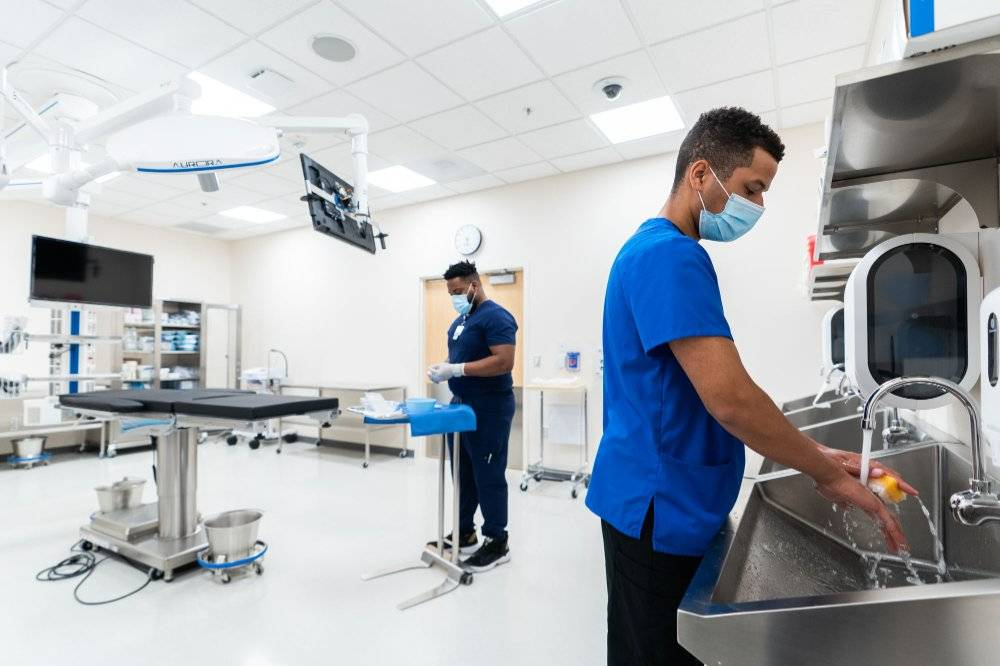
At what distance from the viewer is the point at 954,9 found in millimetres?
778

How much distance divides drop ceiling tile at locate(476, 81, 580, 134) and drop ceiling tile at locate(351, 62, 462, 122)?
292 millimetres

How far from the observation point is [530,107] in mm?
3799

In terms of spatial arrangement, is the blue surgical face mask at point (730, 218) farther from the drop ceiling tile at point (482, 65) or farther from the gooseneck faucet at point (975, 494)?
the drop ceiling tile at point (482, 65)

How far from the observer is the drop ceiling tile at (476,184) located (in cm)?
526

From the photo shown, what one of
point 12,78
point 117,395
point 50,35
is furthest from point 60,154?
point 117,395

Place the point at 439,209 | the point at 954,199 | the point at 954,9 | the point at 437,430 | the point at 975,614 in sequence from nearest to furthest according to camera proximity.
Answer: the point at 975,614 < the point at 954,9 < the point at 954,199 < the point at 437,430 < the point at 439,209

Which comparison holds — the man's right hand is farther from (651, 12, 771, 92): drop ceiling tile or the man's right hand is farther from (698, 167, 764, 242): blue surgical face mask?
(651, 12, 771, 92): drop ceiling tile

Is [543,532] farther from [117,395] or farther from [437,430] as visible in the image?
[117,395]

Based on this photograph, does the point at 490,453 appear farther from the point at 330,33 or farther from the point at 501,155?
the point at 501,155

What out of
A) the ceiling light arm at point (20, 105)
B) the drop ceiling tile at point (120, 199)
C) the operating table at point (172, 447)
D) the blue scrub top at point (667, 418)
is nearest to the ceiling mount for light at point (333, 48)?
the ceiling light arm at point (20, 105)

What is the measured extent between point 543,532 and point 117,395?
107 inches

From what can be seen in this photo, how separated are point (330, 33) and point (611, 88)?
1.80m

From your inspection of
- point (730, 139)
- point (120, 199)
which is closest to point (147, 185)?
point (120, 199)

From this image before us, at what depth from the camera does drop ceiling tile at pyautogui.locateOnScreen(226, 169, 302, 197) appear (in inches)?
204
